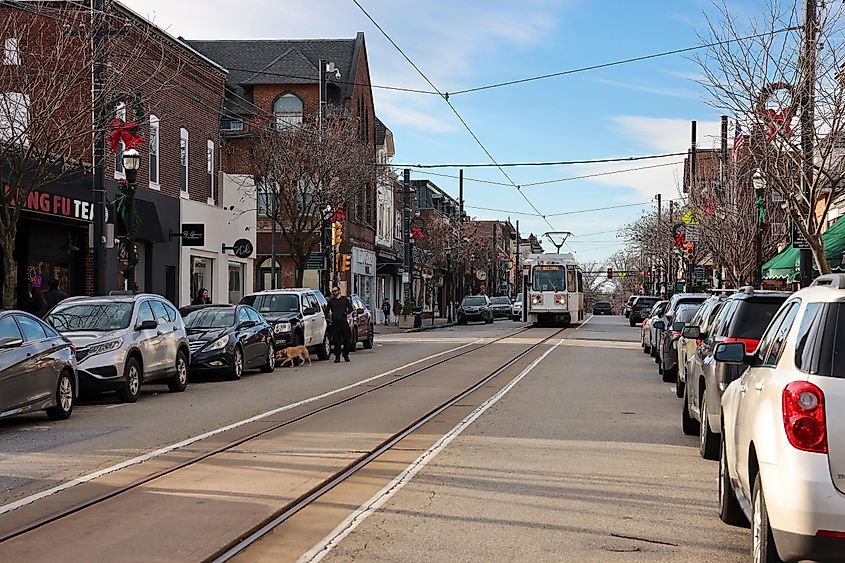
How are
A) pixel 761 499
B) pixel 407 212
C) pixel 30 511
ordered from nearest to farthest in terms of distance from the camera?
pixel 761 499, pixel 30 511, pixel 407 212

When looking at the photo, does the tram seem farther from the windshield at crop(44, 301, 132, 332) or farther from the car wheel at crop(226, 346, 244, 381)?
the windshield at crop(44, 301, 132, 332)

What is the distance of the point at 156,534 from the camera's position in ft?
24.8

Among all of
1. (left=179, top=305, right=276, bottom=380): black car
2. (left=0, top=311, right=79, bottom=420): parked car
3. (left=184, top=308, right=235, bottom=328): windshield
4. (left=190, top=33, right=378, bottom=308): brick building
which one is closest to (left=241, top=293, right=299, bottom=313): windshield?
(left=179, top=305, right=276, bottom=380): black car

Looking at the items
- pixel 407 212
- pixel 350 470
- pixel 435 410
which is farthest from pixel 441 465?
pixel 407 212

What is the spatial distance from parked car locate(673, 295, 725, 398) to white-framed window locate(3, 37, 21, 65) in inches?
497

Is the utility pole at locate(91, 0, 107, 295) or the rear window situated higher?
the utility pole at locate(91, 0, 107, 295)

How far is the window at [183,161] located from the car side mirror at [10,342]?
22159 mm

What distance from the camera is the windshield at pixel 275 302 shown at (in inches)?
1099

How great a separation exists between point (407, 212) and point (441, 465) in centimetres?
4310

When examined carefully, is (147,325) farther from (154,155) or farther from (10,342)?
(154,155)

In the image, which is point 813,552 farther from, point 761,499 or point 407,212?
point 407,212

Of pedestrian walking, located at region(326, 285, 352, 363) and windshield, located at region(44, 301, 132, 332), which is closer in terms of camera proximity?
windshield, located at region(44, 301, 132, 332)

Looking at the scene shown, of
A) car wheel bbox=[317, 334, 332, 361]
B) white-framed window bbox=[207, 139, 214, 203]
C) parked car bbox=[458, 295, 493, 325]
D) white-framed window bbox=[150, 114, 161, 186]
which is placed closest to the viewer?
car wheel bbox=[317, 334, 332, 361]

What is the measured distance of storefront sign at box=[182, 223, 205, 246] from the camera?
34.4m
